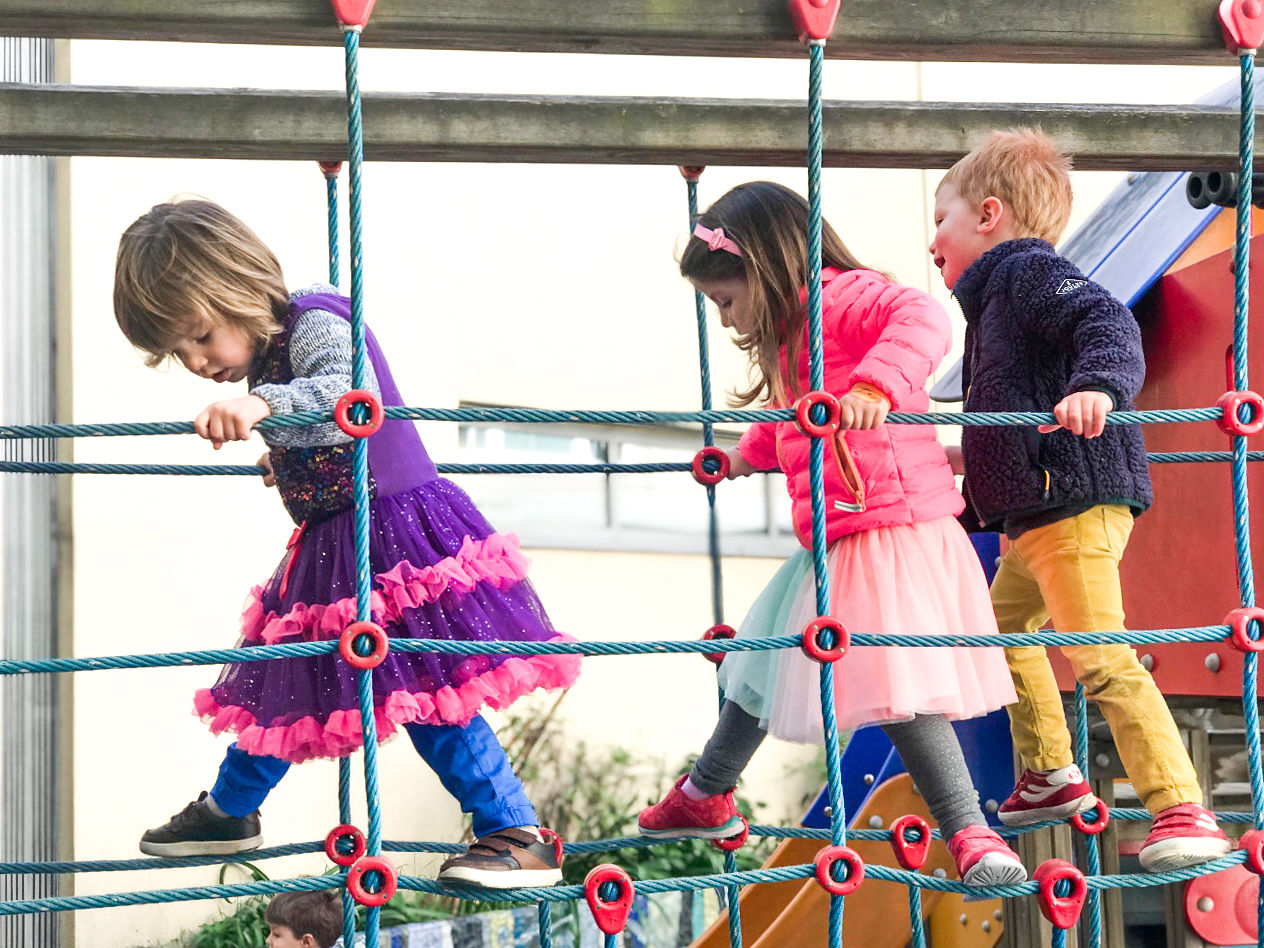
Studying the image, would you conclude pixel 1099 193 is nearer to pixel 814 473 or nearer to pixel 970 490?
pixel 970 490

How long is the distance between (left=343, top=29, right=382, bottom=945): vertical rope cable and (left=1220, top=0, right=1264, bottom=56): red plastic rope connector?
3.46ft

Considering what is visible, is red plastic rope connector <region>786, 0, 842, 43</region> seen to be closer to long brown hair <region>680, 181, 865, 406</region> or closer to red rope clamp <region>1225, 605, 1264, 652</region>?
long brown hair <region>680, 181, 865, 406</region>

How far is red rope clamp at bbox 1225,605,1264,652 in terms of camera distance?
6.15ft

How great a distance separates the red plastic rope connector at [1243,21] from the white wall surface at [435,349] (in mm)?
3024

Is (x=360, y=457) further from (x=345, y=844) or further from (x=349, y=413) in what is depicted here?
(x=345, y=844)

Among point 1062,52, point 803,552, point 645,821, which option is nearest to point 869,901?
point 645,821

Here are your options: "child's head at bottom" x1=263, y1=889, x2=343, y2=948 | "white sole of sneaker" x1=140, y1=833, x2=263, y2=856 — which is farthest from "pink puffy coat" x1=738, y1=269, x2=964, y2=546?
"child's head at bottom" x1=263, y1=889, x2=343, y2=948

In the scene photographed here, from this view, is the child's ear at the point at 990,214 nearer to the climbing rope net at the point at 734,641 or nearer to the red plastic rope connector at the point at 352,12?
the climbing rope net at the point at 734,641

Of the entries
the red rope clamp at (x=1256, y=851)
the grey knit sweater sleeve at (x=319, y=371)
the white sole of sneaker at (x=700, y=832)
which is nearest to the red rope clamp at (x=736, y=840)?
the white sole of sneaker at (x=700, y=832)

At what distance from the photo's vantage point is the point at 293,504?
6.83ft

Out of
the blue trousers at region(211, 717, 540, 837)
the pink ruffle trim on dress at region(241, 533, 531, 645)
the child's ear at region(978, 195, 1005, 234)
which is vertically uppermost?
the child's ear at region(978, 195, 1005, 234)

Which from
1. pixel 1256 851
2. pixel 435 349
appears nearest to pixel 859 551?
pixel 1256 851

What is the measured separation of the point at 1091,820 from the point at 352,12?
1.46 metres

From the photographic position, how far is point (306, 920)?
3408 millimetres
